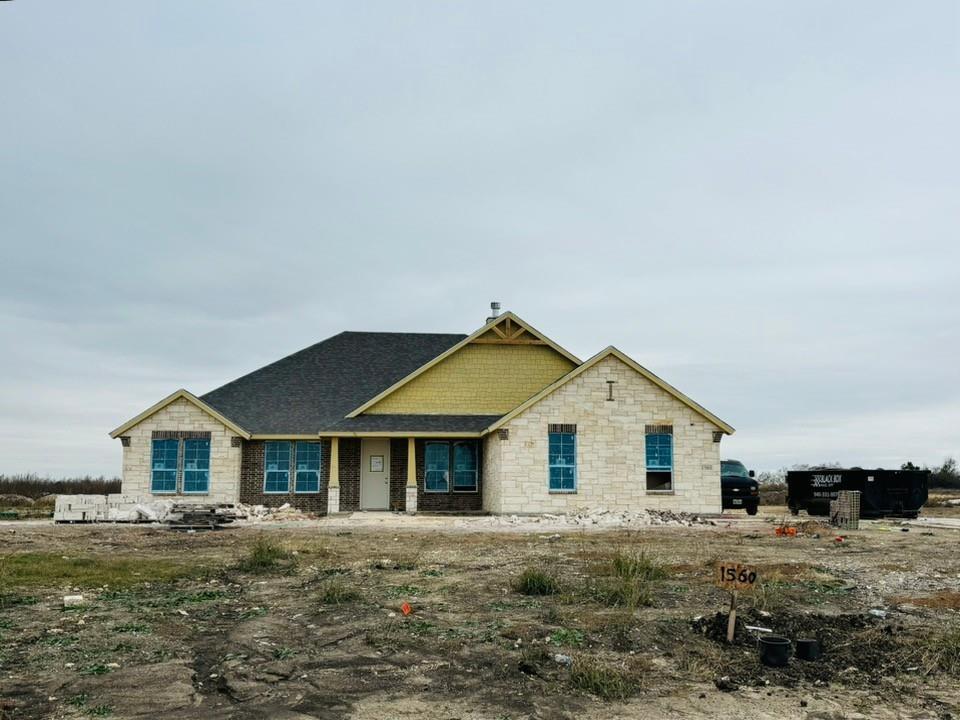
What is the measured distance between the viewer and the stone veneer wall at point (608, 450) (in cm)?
2641

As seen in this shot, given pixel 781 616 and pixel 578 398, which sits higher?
pixel 578 398

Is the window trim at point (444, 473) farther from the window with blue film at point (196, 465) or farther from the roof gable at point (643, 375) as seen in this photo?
the window with blue film at point (196, 465)

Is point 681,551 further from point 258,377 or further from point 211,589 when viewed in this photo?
point 258,377

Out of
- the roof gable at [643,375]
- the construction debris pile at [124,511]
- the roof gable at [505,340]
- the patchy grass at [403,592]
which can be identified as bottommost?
the patchy grass at [403,592]

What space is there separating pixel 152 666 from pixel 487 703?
3.11 m

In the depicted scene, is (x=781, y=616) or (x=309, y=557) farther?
(x=309, y=557)

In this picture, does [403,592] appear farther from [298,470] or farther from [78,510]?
[298,470]

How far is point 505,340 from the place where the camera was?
30422mm

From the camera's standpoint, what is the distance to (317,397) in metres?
31.1

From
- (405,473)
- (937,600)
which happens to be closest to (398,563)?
(937,600)

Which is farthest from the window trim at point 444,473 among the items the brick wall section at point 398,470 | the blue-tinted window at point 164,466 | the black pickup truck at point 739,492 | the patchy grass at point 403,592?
the patchy grass at point 403,592

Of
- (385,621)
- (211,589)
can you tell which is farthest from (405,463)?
(385,621)

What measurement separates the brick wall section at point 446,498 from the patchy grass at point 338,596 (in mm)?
18096

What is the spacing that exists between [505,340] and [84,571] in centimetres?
1876
